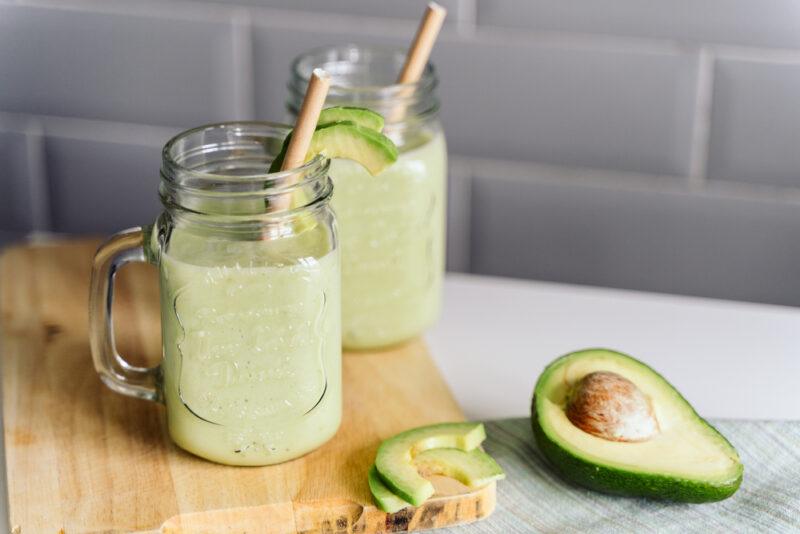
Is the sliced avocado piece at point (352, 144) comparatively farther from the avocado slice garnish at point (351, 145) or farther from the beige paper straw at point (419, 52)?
the beige paper straw at point (419, 52)

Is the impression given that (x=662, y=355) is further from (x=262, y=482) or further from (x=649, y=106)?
(x=262, y=482)

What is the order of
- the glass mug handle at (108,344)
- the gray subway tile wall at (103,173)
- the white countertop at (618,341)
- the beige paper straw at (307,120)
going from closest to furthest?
Answer: the beige paper straw at (307,120) < the glass mug handle at (108,344) < the white countertop at (618,341) < the gray subway tile wall at (103,173)

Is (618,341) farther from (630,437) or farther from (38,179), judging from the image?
(38,179)

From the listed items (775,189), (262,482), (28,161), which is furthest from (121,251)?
(775,189)

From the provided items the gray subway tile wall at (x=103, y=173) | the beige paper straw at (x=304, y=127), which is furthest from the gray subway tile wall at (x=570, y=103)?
the beige paper straw at (x=304, y=127)

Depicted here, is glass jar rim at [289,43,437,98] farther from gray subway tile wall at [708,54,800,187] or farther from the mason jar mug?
gray subway tile wall at [708,54,800,187]

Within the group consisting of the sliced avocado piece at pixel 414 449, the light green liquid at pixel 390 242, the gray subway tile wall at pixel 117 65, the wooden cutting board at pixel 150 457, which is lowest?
the wooden cutting board at pixel 150 457

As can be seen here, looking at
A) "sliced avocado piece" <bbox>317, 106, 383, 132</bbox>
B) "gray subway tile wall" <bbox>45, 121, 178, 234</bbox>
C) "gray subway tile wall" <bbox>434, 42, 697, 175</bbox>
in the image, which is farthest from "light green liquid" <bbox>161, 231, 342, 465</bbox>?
"gray subway tile wall" <bbox>45, 121, 178, 234</bbox>

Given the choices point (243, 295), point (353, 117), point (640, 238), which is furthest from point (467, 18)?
point (243, 295)
